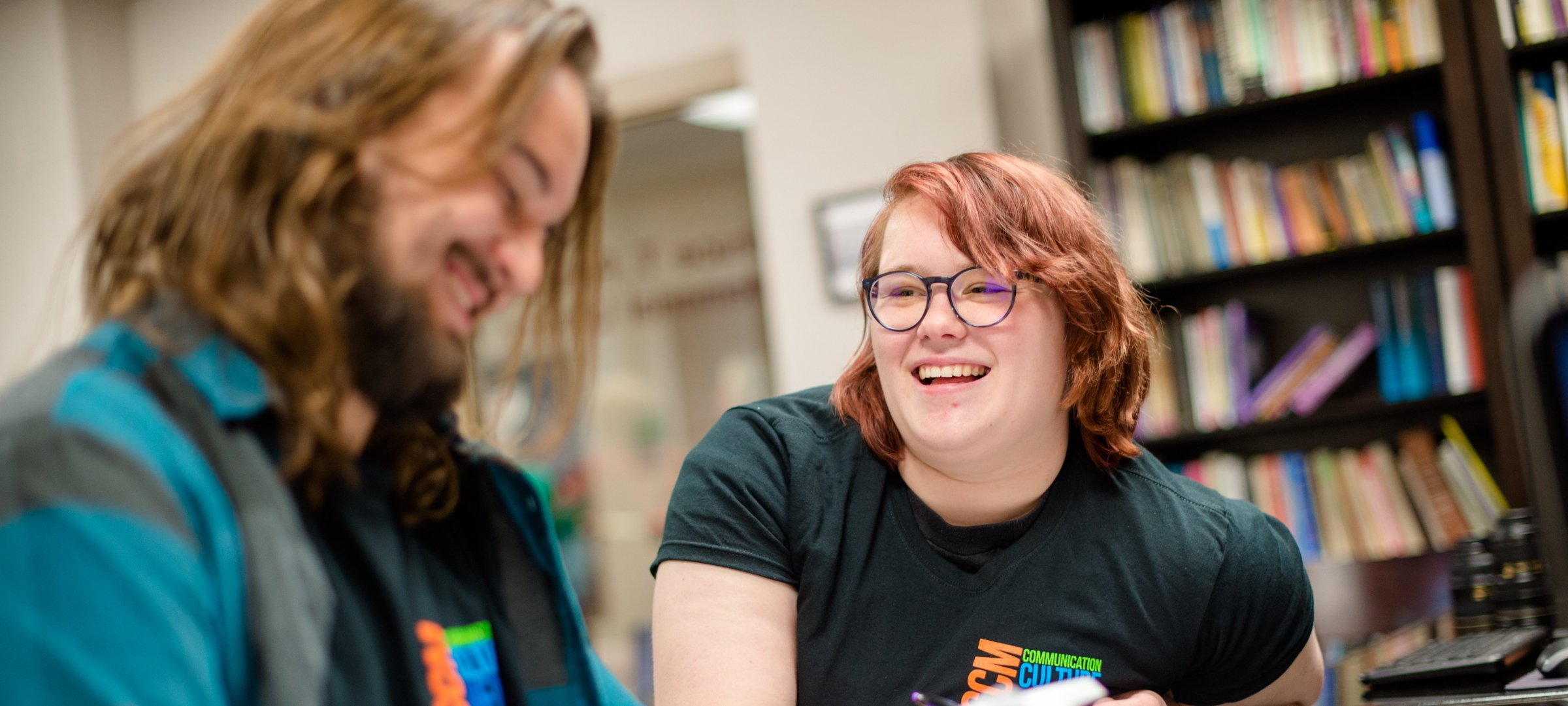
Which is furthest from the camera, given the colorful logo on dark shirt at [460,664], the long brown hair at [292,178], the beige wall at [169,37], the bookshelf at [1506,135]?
the beige wall at [169,37]

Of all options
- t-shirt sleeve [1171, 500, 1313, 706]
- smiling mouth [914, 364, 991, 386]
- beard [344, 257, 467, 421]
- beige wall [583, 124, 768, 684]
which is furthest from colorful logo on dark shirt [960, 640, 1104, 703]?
beige wall [583, 124, 768, 684]

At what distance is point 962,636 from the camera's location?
4.13 feet

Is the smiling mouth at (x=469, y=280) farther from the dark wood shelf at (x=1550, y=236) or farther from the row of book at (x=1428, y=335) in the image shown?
the dark wood shelf at (x=1550, y=236)

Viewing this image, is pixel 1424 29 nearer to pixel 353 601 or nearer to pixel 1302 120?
pixel 1302 120

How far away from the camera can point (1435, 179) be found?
9.01 ft

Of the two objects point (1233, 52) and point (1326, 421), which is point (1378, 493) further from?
point (1233, 52)

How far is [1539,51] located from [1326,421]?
0.95 metres

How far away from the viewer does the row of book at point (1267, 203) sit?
2777mm

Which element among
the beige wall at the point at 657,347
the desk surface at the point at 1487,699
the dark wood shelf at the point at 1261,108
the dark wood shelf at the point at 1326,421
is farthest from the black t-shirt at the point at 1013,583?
the beige wall at the point at 657,347

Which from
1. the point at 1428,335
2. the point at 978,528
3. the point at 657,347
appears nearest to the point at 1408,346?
the point at 1428,335

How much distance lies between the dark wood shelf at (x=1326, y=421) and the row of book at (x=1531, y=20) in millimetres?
803

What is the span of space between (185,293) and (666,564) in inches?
26.6

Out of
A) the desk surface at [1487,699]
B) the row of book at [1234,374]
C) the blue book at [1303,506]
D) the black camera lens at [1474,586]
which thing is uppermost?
the row of book at [1234,374]

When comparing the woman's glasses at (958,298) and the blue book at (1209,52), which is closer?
the woman's glasses at (958,298)
